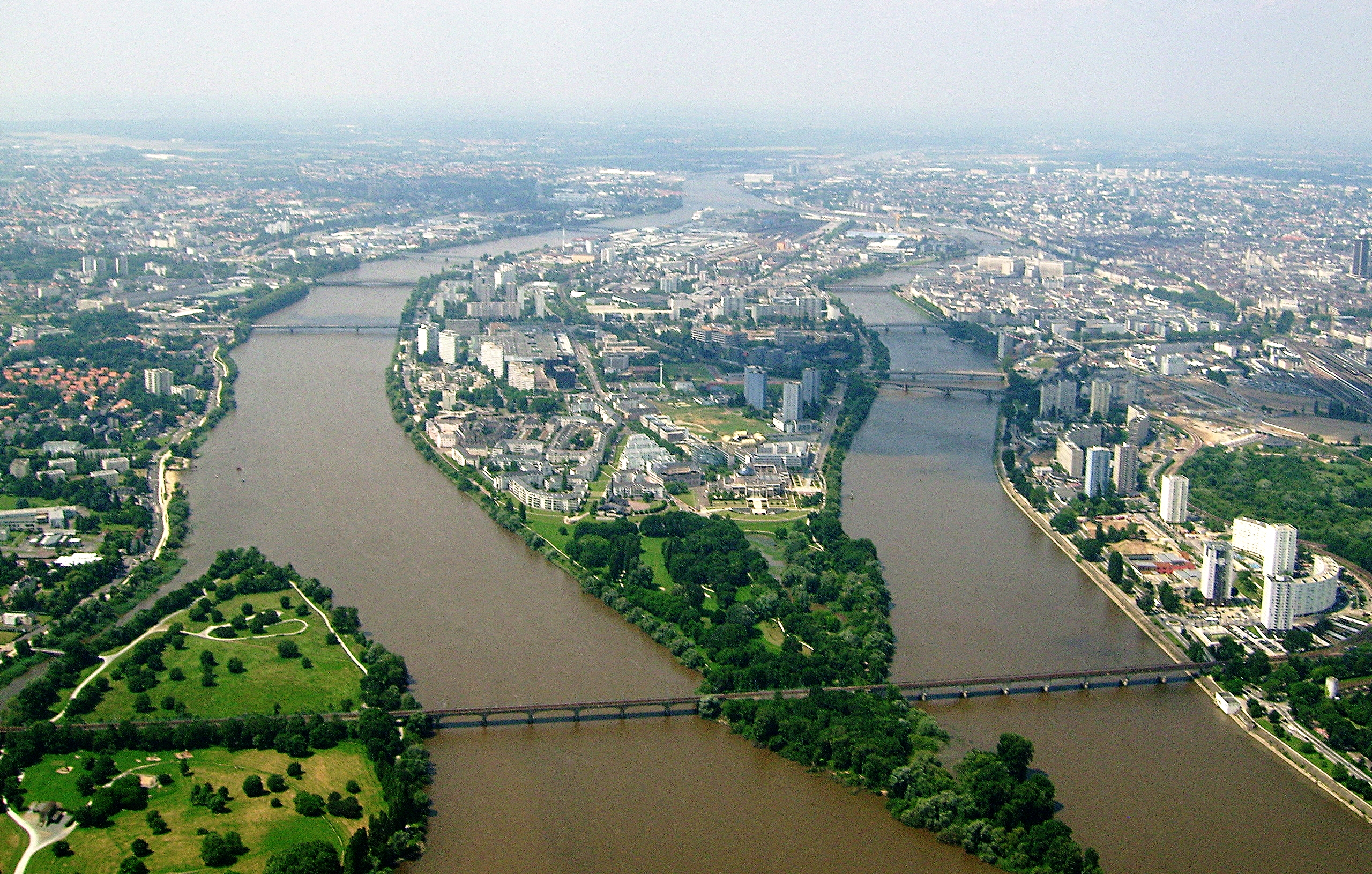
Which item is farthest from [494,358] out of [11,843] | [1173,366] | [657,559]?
[11,843]

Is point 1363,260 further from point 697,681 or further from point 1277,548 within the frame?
point 697,681

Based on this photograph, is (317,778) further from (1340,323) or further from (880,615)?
(1340,323)

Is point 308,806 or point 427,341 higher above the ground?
point 427,341

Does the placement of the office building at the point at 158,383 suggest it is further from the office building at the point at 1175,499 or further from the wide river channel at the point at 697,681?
the office building at the point at 1175,499

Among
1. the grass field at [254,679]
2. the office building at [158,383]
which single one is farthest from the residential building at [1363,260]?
the grass field at [254,679]

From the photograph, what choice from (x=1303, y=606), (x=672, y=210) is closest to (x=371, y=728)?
(x=1303, y=606)
